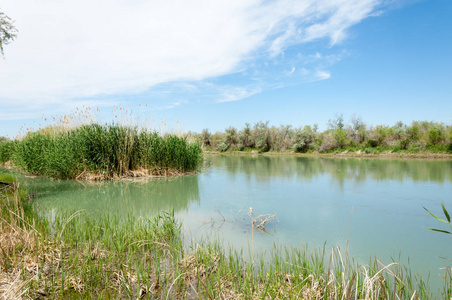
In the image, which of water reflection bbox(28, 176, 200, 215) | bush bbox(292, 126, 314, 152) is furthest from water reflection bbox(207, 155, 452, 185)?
bush bbox(292, 126, 314, 152)

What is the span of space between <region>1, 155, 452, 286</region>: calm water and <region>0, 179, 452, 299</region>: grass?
1.71ft

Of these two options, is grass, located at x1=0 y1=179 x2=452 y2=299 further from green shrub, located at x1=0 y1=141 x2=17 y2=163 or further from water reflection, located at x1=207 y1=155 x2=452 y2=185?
green shrub, located at x1=0 y1=141 x2=17 y2=163

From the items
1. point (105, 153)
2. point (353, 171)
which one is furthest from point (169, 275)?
point (353, 171)

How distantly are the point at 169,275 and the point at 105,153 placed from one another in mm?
8216

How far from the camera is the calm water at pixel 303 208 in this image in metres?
3.56

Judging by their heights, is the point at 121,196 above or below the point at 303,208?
above

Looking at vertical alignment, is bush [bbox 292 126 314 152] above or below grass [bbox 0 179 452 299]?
above

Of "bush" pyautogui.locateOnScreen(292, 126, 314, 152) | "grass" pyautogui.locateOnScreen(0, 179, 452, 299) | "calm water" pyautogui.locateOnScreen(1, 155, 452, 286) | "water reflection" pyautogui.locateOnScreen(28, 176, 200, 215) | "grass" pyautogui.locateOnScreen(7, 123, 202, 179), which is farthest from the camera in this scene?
"bush" pyautogui.locateOnScreen(292, 126, 314, 152)

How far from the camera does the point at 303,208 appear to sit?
5473mm

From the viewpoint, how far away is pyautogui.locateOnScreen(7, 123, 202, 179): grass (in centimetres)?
959

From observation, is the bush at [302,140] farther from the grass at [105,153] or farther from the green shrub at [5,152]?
the green shrub at [5,152]

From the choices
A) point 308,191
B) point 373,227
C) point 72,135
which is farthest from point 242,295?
point 72,135

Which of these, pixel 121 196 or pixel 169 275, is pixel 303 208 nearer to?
pixel 169 275

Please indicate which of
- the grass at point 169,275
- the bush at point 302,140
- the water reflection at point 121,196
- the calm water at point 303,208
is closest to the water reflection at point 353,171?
the calm water at point 303,208
